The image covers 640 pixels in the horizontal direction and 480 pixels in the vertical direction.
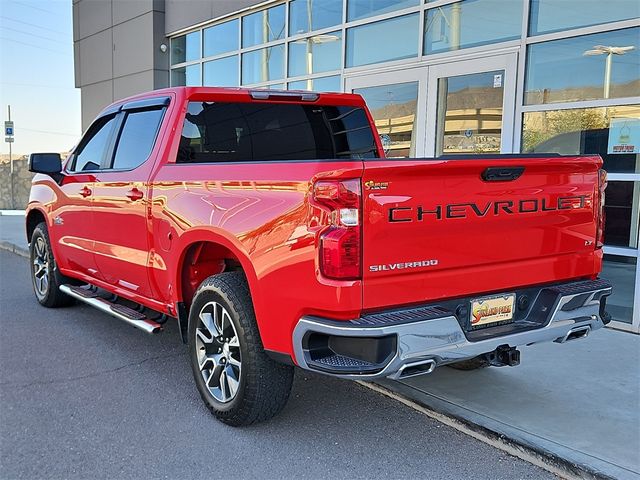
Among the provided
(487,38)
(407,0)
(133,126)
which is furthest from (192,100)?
(407,0)

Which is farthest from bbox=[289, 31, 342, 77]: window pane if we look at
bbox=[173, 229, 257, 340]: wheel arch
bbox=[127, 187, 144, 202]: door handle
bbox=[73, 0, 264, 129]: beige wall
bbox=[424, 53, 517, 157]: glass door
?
bbox=[173, 229, 257, 340]: wheel arch

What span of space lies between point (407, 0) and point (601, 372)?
223 inches

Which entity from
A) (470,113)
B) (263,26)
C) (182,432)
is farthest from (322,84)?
(182,432)

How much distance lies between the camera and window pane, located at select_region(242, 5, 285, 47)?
35.7ft

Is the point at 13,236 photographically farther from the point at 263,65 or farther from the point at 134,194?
the point at 134,194

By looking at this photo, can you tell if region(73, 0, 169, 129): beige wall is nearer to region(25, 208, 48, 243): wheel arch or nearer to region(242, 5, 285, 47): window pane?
region(242, 5, 285, 47): window pane

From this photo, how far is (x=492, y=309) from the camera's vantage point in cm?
335

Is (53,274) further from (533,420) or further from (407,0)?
(407,0)

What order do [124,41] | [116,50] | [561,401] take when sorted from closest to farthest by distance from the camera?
[561,401] < [124,41] < [116,50]

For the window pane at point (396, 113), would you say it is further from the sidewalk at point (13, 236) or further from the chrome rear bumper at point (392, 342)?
the sidewalk at point (13, 236)

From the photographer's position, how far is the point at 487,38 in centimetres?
718

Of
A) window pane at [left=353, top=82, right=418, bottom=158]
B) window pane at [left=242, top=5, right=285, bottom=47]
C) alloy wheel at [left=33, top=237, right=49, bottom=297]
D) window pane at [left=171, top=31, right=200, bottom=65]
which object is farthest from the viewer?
window pane at [left=171, top=31, right=200, bottom=65]

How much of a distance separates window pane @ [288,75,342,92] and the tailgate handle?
6587mm

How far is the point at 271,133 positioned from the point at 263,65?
7.11 meters
